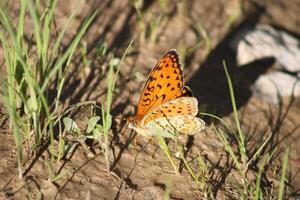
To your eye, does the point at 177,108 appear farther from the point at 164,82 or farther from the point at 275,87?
the point at 275,87

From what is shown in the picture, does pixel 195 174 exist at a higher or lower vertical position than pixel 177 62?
lower

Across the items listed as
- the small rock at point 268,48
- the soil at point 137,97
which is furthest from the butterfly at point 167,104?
the small rock at point 268,48

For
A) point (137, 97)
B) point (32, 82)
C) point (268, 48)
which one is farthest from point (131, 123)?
point (268, 48)

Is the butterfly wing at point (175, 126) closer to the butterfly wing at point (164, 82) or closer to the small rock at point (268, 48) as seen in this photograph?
the butterfly wing at point (164, 82)

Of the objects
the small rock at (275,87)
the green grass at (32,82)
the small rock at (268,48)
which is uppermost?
the small rock at (268,48)

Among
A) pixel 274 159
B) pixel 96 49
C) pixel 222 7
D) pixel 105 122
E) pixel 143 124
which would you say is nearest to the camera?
pixel 105 122

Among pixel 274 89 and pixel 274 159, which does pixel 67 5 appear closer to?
pixel 274 89

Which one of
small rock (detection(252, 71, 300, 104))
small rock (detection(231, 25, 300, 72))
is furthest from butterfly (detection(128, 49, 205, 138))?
small rock (detection(231, 25, 300, 72))

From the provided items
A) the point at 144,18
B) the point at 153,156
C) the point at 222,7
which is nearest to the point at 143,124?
the point at 153,156

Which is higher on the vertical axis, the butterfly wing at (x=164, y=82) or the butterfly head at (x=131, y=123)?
the butterfly wing at (x=164, y=82)
